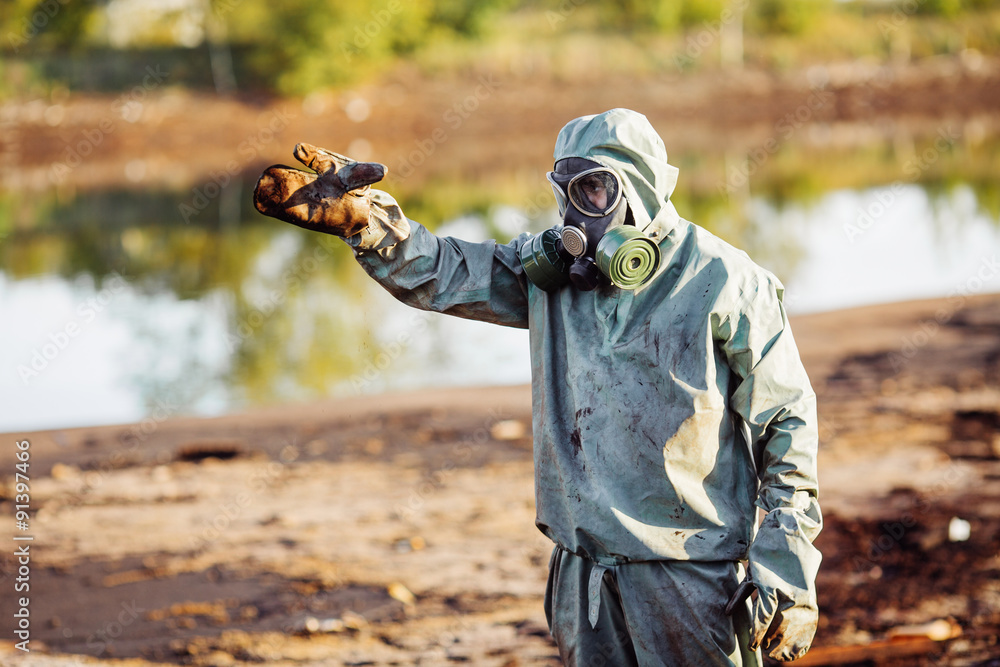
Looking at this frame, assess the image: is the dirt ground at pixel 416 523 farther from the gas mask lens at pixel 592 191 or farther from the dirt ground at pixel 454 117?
the dirt ground at pixel 454 117

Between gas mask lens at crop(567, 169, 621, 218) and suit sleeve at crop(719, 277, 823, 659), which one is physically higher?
gas mask lens at crop(567, 169, 621, 218)

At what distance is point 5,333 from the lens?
11703 mm

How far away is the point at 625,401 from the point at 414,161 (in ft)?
89.6

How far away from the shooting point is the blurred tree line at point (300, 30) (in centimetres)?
3628

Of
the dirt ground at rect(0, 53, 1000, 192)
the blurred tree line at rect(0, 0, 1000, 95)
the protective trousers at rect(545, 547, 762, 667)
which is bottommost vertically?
the protective trousers at rect(545, 547, 762, 667)

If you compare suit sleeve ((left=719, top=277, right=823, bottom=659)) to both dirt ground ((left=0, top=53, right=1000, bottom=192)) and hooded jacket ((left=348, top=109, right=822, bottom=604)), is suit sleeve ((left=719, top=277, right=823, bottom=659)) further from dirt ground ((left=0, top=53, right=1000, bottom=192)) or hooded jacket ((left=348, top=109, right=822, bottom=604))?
dirt ground ((left=0, top=53, right=1000, bottom=192))

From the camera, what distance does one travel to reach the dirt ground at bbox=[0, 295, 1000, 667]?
4535 millimetres

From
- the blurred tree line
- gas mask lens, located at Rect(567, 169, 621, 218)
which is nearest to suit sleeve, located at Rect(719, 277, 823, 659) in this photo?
gas mask lens, located at Rect(567, 169, 621, 218)

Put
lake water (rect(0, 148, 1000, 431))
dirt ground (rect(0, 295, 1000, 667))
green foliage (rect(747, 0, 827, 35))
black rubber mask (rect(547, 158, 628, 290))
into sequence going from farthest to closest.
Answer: green foliage (rect(747, 0, 827, 35)) < lake water (rect(0, 148, 1000, 431)) < dirt ground (rect(0, 295, 1000, 667)) < black rubber mask (rect(547, 158, 628, 290))

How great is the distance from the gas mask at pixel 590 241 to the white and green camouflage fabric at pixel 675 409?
0.13 ft

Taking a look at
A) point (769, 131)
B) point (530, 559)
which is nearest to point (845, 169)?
point (769, 131)

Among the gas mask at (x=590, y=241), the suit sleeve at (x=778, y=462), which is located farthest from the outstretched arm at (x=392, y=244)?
the suit sleeve at (x=778, y=462)

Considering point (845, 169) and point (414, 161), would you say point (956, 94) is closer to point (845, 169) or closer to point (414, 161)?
point (845, 169)

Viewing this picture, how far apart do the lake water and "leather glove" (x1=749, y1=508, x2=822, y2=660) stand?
272 inches
